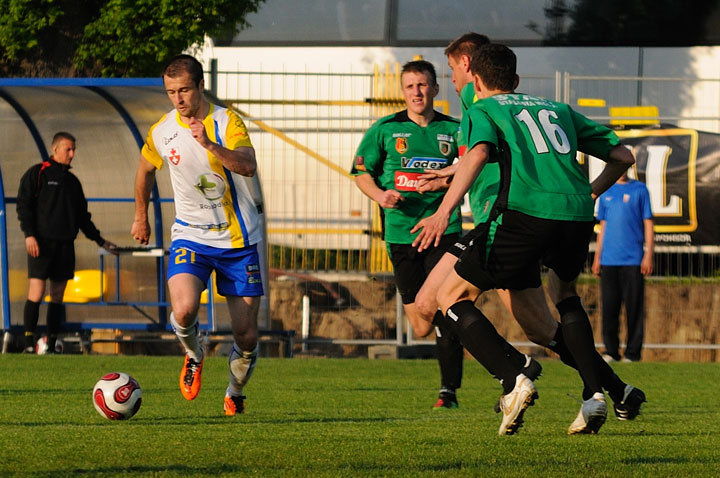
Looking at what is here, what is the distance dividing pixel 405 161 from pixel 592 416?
3218 mm

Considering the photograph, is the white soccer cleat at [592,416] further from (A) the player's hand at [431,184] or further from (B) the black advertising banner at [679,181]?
(B) the black advertising banner at [679,181]

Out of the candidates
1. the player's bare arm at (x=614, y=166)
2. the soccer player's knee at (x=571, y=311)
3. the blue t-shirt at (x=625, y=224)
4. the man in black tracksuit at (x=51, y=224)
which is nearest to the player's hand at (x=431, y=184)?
the player's bare arm at (x=614, y=166)

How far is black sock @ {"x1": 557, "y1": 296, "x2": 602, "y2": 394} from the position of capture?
21.5 feet

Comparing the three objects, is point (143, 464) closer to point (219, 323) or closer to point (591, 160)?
point (219, 323)

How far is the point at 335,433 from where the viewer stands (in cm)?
629

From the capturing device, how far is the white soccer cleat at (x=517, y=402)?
593 cm

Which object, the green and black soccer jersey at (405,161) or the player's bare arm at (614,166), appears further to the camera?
the green and black soccer jersey at (405,161)

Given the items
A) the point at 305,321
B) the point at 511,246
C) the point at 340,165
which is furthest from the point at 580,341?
the point at 340,165

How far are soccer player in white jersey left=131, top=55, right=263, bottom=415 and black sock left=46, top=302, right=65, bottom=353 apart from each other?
6.61m

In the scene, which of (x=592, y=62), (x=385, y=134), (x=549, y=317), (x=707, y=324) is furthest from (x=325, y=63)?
(x=549, y=317)

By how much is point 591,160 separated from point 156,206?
16.5 ft

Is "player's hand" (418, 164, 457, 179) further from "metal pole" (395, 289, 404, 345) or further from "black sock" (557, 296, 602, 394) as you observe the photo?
"metal pole" (395, 289, 404, 345)

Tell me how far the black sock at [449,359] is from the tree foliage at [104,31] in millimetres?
9526

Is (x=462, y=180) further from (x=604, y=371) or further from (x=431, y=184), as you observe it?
(x=604, y=371)
